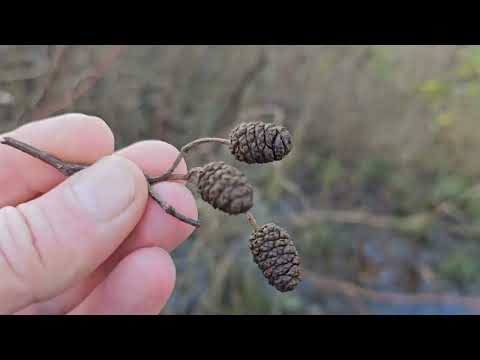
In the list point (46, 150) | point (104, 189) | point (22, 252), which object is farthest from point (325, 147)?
point (22, 252)

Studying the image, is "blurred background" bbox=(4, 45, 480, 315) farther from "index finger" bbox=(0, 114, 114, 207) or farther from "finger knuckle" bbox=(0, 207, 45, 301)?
"finger knuckle" bbox=(0, 207, 45, 301)

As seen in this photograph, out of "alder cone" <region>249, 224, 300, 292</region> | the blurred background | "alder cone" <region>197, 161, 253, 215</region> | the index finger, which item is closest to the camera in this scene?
"alder cone" <region>197, 161, 253, 215</region>

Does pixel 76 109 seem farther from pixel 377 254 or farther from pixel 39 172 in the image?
pixel 377 254

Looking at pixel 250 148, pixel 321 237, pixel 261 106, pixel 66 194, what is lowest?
pixel 321 237

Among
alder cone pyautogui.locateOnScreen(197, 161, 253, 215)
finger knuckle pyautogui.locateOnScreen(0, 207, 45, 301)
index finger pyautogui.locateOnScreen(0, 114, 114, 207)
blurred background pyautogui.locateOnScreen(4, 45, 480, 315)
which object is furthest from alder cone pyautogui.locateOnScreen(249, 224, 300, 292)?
blurred background pyautogui.locateOnScreen(4, 45, 480, 315)

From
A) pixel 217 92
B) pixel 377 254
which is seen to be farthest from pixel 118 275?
pixel 377 254

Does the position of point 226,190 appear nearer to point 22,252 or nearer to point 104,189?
point 104,189
